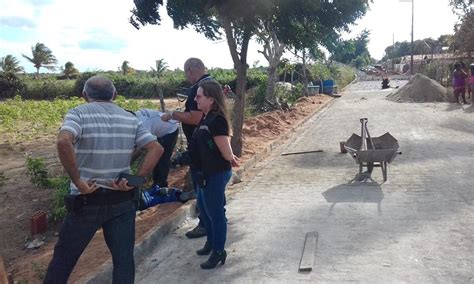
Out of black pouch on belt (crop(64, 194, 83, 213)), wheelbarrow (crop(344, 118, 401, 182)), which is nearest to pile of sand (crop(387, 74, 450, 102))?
wheelbarrow (crop(344, 118, 401, 182))

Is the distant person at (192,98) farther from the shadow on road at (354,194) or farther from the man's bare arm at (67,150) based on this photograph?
the shadow on road at (354,194)

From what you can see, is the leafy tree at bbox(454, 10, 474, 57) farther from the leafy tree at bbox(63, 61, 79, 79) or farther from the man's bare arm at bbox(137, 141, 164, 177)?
the leafy tree at bbox(63, 61, 79, 79)

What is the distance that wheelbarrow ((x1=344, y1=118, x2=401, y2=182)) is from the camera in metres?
7.09

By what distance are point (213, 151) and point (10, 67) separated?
48.6 meters

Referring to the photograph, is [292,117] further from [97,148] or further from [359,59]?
[359,59]

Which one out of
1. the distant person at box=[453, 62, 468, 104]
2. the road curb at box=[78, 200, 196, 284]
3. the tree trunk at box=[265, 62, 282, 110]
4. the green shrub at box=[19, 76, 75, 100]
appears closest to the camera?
the road curb at box=[78, 200, 196, 284]

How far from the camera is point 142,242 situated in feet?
16.2

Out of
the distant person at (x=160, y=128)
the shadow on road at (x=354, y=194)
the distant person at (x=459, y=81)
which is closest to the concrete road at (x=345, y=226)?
the shadow on road at (x=354, y=194)

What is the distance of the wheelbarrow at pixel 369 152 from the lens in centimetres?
709

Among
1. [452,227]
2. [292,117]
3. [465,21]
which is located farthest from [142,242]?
[465,21]

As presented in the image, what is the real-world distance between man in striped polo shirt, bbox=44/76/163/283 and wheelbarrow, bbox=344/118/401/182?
459 centimetres

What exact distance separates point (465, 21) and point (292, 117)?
11.7 meters

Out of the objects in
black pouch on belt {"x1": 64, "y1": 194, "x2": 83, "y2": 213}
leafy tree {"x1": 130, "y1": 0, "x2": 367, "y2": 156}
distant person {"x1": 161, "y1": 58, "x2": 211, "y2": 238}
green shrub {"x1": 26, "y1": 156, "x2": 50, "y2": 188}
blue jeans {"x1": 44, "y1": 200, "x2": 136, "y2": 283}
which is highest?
leafy tree {"x1": 130, "y1": 0, "x2": 367, "y2": 156}

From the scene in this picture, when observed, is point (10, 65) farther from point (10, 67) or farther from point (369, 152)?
point (369, 152)
